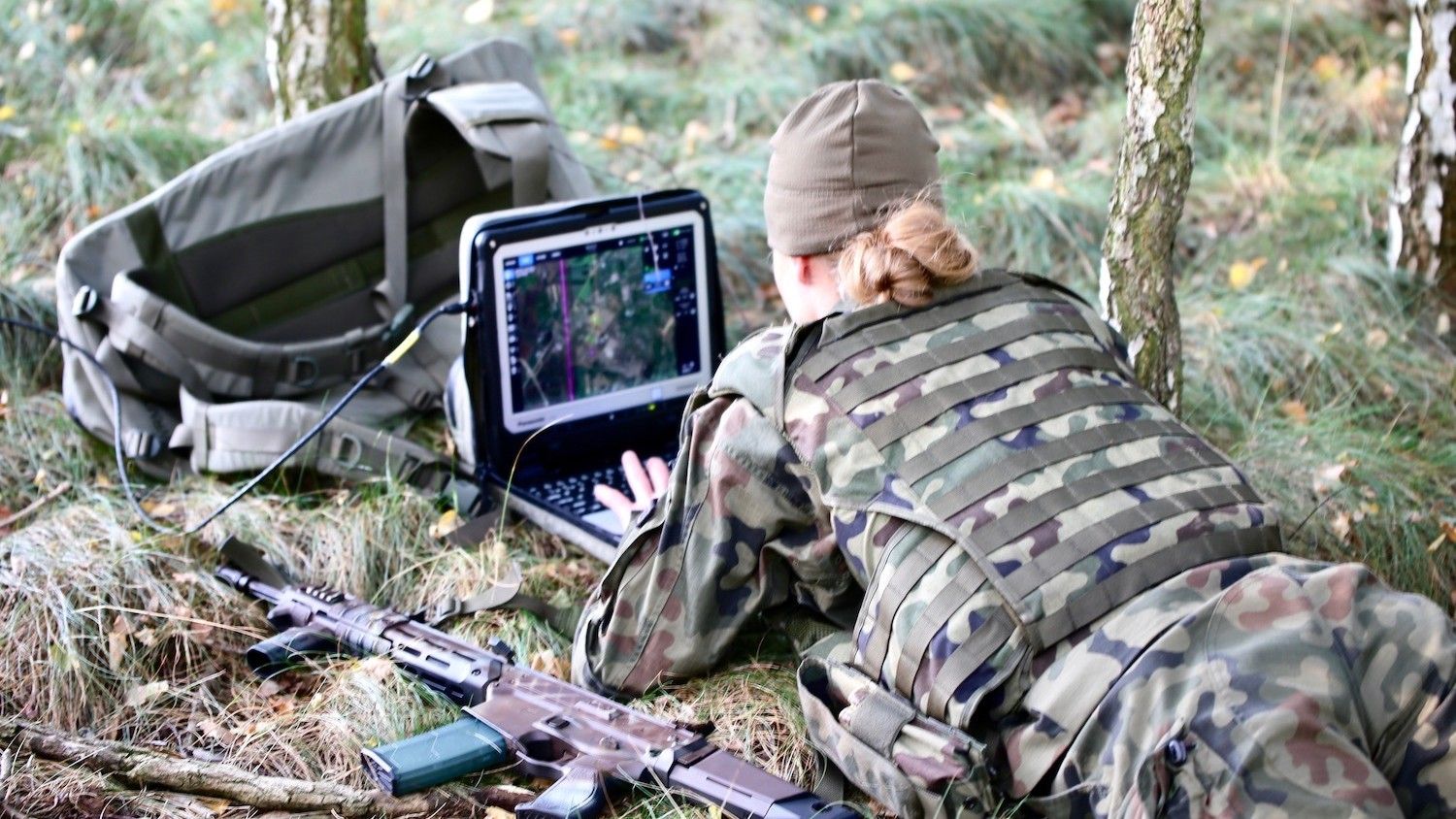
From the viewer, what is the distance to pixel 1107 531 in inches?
96.7

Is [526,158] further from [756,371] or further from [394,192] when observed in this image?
[756,371]

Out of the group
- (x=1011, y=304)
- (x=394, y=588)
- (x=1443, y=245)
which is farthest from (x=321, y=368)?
(x=1443, y=245)

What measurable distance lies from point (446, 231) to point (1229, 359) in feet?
8.25

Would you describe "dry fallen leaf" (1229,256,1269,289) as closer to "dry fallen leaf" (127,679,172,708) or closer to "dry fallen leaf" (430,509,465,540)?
"dry fallen leaf" (430,509,465,540)

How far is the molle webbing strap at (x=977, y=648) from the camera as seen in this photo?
2412 millimetres

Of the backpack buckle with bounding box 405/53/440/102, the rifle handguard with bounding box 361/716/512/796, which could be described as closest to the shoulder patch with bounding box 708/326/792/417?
the rifle handguard with bounding box 361/716/512/796

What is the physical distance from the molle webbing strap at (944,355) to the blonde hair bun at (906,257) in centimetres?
12

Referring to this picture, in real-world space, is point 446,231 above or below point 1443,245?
Result: above

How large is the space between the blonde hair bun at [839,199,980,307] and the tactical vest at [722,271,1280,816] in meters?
0.04

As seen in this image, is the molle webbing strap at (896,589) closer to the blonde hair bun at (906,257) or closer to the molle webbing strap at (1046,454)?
Result: the molle webbing strap at (1046,454)

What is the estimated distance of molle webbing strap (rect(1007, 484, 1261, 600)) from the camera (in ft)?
7.91

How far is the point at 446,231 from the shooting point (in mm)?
4602

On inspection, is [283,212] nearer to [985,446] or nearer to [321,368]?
[321,368]

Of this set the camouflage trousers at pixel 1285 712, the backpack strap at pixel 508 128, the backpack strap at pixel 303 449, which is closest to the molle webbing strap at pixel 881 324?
the camouflage trousers at pixel 1285 712
